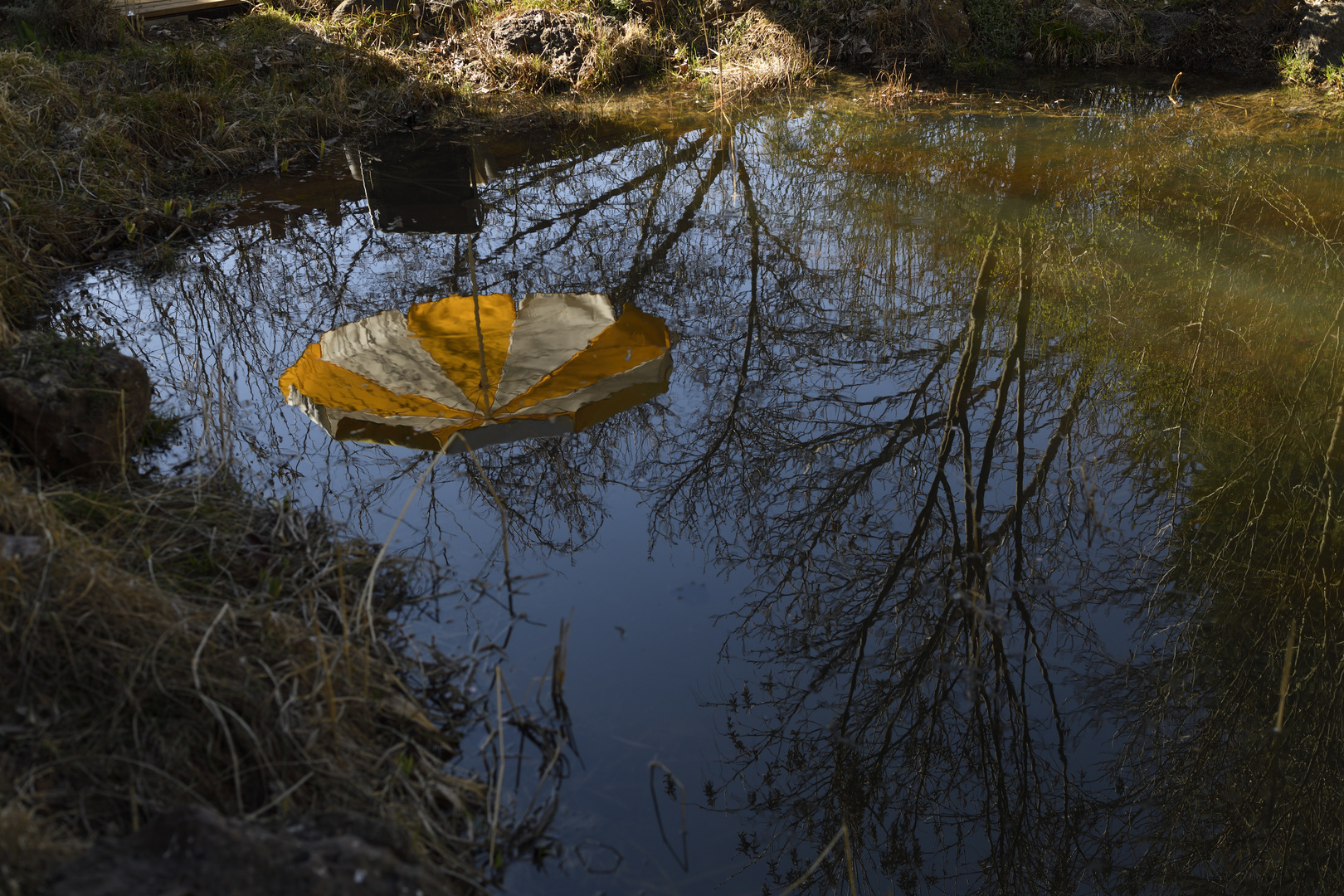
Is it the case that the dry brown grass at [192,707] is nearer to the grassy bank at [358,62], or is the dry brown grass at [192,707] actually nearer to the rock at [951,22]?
the grassy bank at [358,62]

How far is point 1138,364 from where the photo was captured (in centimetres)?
434

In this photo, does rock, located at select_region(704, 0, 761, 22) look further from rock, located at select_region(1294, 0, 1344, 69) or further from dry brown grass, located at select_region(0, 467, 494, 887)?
dry brown grass, located at select_region(0, 467, 494, 887)

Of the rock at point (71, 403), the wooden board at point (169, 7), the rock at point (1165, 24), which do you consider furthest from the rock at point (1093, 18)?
the rock at point (71, 403)

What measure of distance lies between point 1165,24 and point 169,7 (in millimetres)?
10340

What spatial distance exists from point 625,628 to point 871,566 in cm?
94

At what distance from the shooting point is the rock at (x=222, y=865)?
1.71m

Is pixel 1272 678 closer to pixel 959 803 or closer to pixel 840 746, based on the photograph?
pixel 959 803

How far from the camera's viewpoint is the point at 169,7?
9.50 metres

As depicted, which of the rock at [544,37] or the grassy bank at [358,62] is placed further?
the rock at [544,37]

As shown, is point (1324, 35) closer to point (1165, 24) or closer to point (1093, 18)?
point (1165, 24)

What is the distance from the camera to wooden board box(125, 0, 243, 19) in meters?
9.37

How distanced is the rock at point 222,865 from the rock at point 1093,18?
10.5m

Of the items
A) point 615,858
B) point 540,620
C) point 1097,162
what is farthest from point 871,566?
point 1097,162

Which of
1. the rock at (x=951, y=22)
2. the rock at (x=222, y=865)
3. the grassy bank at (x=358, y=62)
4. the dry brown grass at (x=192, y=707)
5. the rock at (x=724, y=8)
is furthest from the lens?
the rock at (x=724, y=8)
